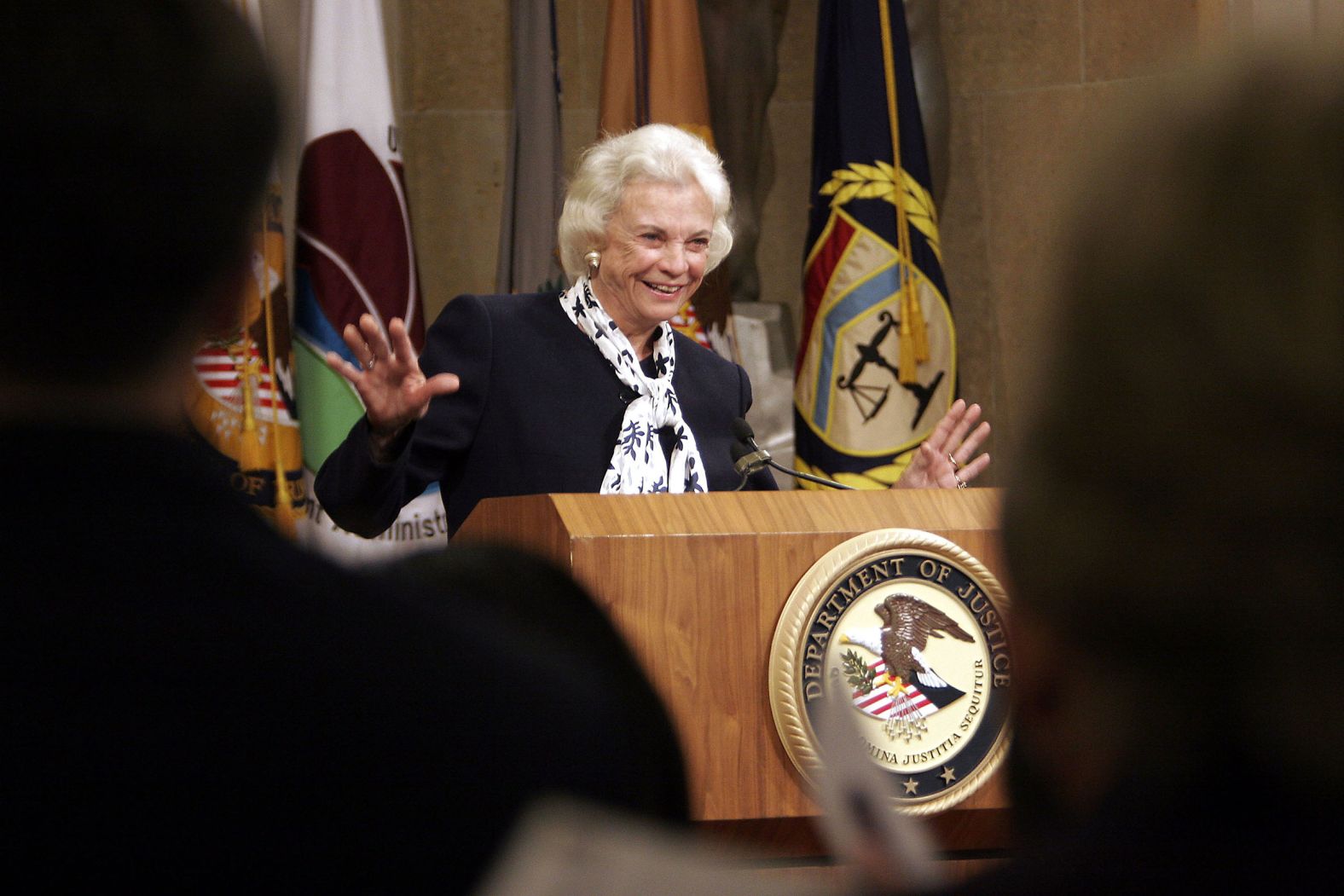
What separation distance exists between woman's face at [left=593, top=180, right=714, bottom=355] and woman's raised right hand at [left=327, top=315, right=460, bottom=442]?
2.98ft

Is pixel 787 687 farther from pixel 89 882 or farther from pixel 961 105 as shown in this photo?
pixel 961 105

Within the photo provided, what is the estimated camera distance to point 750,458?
8.87ft

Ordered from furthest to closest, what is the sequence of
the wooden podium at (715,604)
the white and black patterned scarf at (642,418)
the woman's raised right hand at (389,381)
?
the white and black patterned scarf at (642,418)
the woman's raised right hand at (389,381)
the wooden podium at (715,604)

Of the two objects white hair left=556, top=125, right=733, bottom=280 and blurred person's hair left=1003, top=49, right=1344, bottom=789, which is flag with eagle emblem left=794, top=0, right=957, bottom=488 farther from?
blurred person's hair left=1003, top=49, right=1344, bottom=789

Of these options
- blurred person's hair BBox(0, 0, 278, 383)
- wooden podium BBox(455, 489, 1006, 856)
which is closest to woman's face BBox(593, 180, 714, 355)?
wooden podium BBox(455, 489, 1006, 856)

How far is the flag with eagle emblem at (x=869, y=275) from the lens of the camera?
16.7 feet

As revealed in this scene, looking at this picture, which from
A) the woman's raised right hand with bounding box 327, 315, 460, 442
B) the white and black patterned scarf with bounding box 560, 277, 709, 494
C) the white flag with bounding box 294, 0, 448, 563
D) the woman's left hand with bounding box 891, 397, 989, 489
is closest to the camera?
the woman's raised right hand with bounding box 327, 315, 460, 442

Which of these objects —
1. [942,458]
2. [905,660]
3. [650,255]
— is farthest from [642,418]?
[905,660]

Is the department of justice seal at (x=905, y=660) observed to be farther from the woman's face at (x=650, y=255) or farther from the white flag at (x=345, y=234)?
the white flag at (x=345, y=234)

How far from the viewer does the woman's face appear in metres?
3.43

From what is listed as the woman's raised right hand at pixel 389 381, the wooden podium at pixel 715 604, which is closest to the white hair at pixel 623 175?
the woman's raised right hand at pixel 389 381

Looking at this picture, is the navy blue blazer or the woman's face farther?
the woman's face

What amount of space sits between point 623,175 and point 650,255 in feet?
0.66

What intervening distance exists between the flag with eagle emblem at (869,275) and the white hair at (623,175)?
1.66 meters
